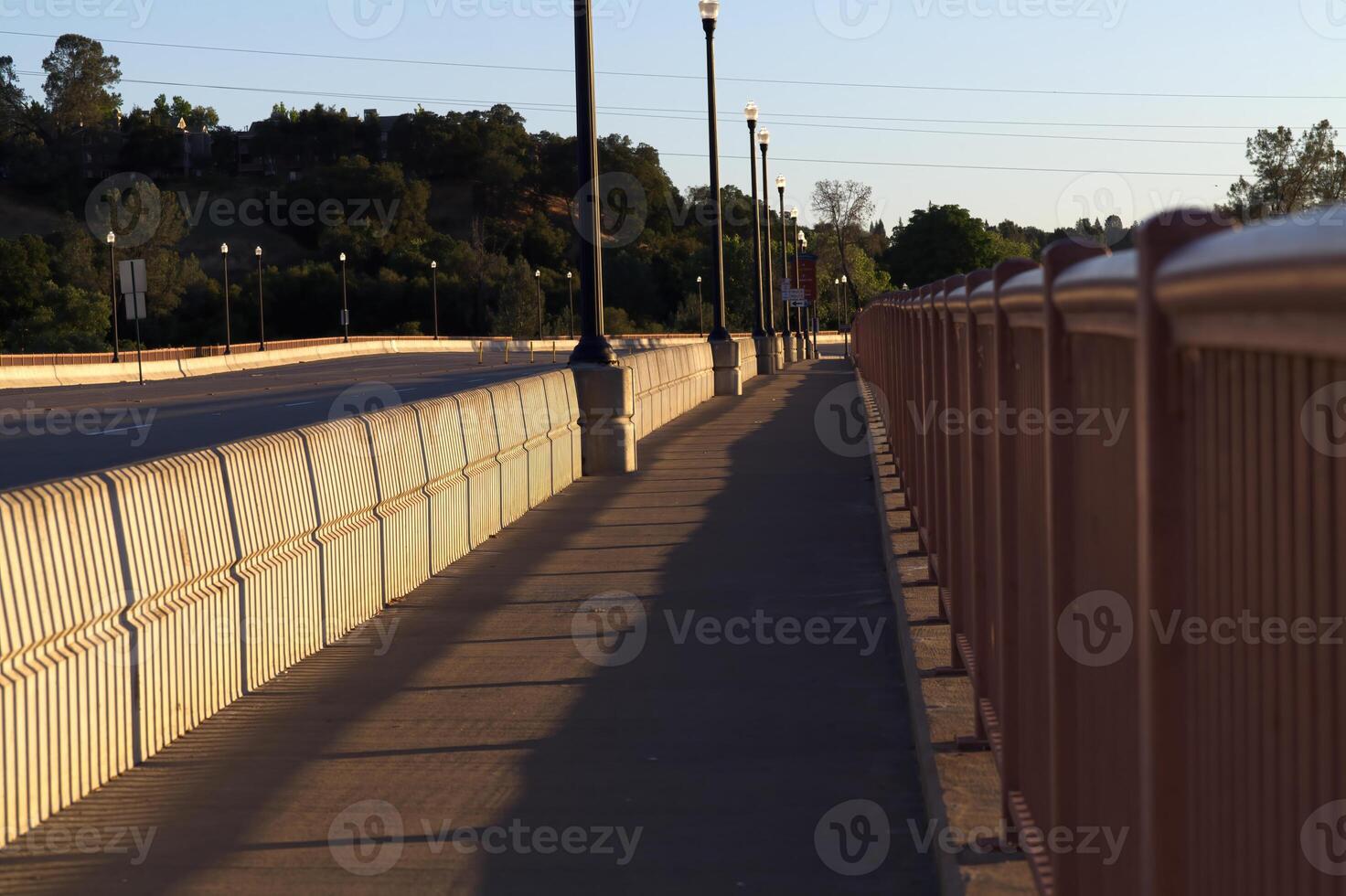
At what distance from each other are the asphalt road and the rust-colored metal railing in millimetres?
7881

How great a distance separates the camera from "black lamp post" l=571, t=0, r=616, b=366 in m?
16.8

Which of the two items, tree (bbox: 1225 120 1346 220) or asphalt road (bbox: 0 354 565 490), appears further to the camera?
asphalt road (bbox: 0 354 565 490)

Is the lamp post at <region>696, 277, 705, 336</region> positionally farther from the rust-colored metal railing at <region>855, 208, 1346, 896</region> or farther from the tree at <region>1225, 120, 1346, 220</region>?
the rust-colored metal railing at <region>855, 208, 1346, 896</region>

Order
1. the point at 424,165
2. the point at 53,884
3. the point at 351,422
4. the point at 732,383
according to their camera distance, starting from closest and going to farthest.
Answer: the point at 53,884, the point at 351,422, the point at 732,383, the point at 424,165

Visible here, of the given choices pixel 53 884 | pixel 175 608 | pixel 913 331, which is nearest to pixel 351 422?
pixel 175 608

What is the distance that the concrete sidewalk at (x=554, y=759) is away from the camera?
5.12 metres

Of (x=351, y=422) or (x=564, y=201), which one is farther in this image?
(x=564, y=201)

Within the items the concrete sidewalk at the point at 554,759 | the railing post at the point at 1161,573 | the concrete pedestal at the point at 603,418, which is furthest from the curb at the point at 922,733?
the concrete pedestal at the point at 603,418

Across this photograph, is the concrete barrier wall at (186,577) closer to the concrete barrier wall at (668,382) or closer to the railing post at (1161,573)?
the railing post at (1161,573)

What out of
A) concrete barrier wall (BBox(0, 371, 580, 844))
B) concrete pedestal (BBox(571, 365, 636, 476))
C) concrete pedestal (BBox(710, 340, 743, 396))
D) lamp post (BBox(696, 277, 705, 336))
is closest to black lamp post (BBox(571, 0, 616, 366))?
concrete pedestal (BBox(571, 365, 636, 476))

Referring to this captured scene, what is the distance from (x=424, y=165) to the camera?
18450 cm

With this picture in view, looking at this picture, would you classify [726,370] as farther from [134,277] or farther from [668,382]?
[134,277]

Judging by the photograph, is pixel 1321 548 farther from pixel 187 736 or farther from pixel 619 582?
pixel 619 582

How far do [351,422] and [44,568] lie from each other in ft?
13.3
